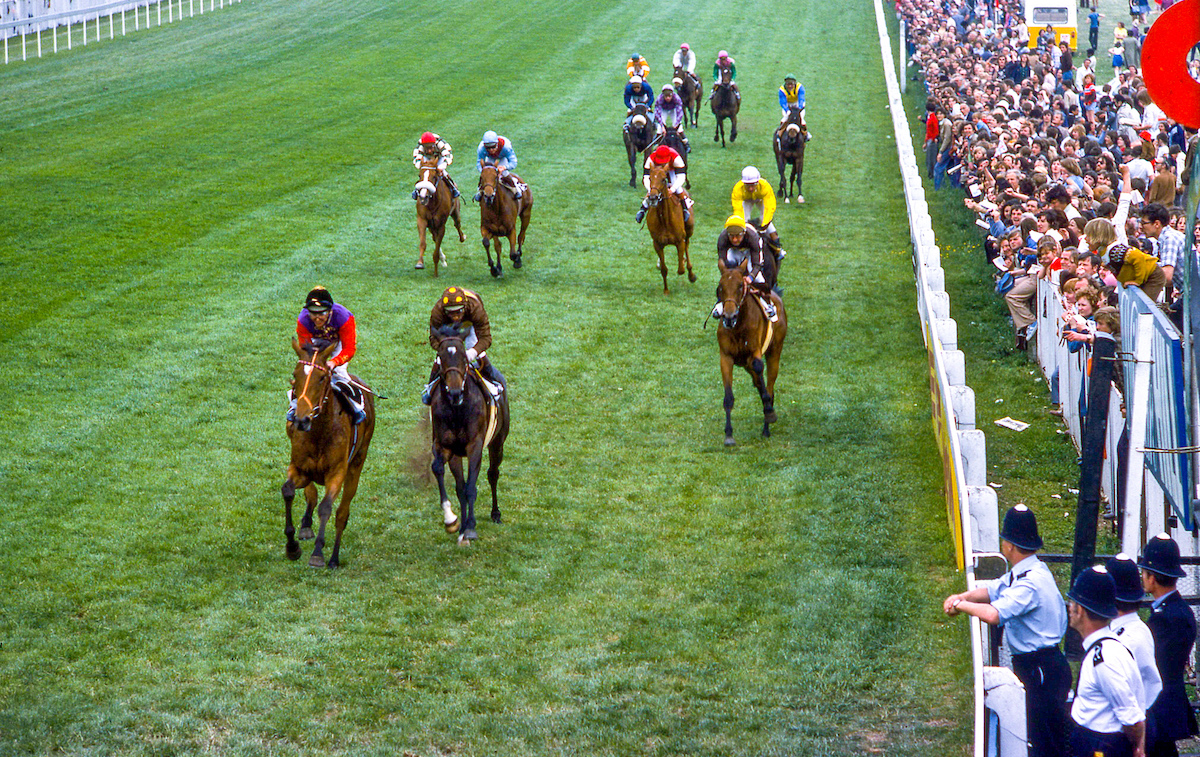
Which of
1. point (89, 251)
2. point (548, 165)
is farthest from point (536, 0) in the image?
point (89, 251)

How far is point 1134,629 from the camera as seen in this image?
223 inches

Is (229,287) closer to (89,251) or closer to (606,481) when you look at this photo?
(89,251)

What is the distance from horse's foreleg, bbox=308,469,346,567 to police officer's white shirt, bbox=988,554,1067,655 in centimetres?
522

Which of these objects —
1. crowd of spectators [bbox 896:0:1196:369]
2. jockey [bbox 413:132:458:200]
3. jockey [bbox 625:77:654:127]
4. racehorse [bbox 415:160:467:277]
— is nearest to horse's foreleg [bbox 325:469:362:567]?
crowd of spectators [bbox 896:0:1196:369]

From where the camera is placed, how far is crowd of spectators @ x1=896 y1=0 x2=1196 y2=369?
1094 cm

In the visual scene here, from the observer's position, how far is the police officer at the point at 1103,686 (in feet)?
18.0

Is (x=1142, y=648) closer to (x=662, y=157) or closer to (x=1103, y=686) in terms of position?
(x=1103, y=686)

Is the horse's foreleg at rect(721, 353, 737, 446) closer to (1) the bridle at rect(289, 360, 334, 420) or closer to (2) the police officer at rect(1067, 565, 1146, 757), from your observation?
(1) the bridle at rect(289, 360, 334, 420)

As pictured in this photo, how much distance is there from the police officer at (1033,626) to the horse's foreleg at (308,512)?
17.8ft


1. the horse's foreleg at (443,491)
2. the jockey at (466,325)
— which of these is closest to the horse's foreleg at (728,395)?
the jockey at (466,325)

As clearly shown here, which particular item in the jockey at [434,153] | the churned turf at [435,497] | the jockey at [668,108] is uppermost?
the jockey at [668,108]

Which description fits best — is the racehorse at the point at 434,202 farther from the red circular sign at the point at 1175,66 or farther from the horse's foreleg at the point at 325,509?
the red circular sign at the point at 1175,66

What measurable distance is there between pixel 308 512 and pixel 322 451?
809 millimetres

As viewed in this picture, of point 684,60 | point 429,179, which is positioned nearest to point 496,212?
point 429,179
